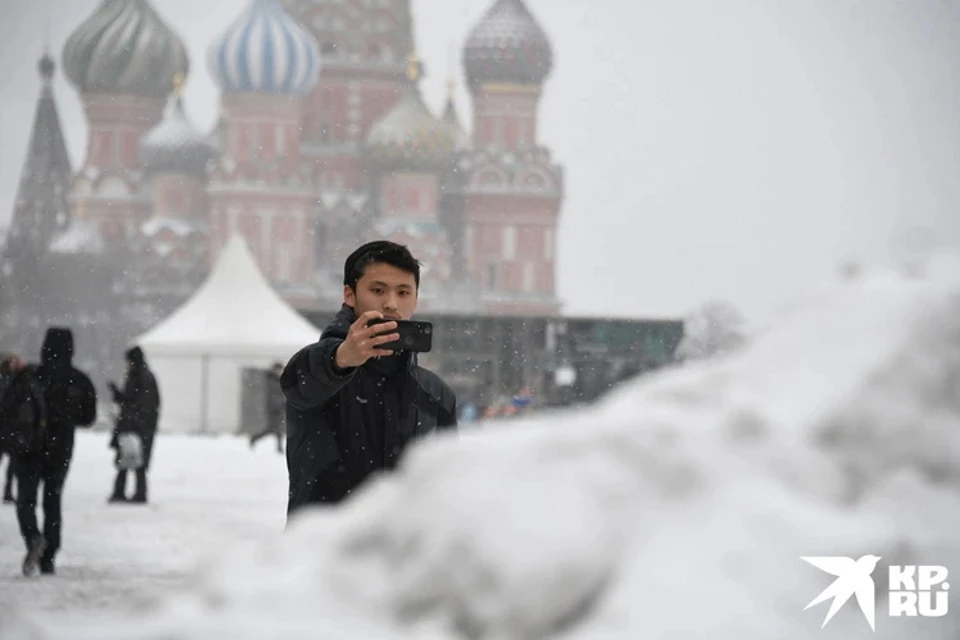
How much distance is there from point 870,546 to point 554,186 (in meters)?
50.9

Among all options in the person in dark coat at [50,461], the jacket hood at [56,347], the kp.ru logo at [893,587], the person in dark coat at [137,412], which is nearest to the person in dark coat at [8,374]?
the jacket hood at [56,347]

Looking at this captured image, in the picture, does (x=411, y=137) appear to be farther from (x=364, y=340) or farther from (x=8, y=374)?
(x=364, y=340)

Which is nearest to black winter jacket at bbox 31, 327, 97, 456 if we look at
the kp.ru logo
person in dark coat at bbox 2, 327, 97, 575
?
person in dark coat at bbox 2, 327, 97, 575

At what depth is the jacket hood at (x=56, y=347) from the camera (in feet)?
21.9

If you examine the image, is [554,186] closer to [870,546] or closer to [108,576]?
[108,576]

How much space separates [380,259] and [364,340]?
0.15m

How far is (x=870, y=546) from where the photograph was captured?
1.44m

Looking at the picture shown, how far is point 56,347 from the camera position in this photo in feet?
21.9

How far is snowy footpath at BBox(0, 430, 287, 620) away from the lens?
555cm

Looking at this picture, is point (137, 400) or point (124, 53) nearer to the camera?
point (137, 400)

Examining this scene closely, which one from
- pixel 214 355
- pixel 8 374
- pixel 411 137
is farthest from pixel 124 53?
pixel 8 374

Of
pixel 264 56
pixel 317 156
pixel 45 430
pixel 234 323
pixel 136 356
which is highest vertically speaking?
pixel 264 56

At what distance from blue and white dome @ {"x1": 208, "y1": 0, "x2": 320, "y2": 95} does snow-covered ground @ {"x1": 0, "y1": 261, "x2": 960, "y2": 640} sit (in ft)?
158

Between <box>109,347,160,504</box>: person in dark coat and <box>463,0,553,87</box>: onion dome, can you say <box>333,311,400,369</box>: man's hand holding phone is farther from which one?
<box>463,0,553,87</box>: onion dome
